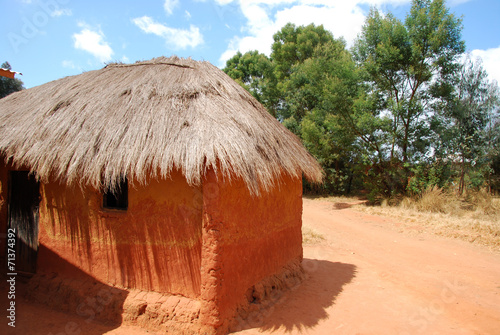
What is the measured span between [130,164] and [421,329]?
446cm

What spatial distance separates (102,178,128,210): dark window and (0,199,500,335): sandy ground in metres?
1.62

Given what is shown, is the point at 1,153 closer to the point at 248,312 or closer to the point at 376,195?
the point at 248,312

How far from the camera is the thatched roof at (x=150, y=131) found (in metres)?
3.89

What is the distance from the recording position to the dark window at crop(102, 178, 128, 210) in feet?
15.5

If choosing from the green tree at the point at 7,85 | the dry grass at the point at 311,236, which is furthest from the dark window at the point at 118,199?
the green tree at the point at 7,85

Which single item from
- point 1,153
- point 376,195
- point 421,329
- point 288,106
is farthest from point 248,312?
point 288,106

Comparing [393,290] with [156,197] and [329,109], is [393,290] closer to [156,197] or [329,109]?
[156,197]

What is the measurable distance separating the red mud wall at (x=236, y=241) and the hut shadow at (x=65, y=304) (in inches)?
56.8

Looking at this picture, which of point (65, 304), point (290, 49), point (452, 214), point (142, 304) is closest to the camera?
point (142, 304)

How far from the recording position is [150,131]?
13.9ft

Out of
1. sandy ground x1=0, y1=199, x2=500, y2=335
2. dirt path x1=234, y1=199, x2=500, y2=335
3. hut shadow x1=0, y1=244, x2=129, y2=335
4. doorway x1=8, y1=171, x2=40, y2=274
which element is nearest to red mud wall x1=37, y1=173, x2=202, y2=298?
hut shadow x1=0, y1=244, x2=129, y2=335

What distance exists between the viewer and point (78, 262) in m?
4.78

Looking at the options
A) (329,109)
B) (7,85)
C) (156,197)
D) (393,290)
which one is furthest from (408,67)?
(7,85)

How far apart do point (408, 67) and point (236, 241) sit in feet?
41.5
